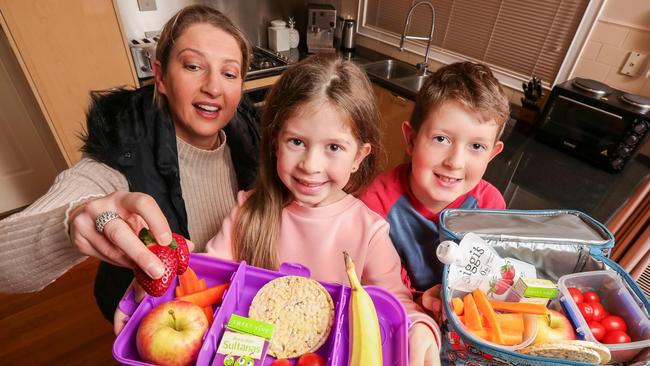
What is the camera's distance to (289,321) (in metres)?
0.64

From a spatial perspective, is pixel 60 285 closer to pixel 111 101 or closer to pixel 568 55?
pixel 111 101

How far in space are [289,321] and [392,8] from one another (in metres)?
2.97

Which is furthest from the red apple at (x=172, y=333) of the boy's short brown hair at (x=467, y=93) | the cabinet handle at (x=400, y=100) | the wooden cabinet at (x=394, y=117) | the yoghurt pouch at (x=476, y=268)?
the cabinet handle at (x=400, y=100)

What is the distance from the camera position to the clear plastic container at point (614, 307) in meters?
0.64

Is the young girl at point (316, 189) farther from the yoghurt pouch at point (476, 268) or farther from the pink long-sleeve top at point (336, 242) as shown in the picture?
the yoghurt pouch at point (476, 268)

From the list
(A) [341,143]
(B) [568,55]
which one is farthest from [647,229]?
(A) [341,143]

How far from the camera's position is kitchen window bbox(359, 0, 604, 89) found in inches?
78.8

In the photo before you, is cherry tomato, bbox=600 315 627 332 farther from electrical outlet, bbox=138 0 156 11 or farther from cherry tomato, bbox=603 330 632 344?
electrical outlet, bbox=138 0 156 11

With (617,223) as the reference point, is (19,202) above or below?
below

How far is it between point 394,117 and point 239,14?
1.65 meters

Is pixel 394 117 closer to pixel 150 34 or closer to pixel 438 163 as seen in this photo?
pixel 438 163

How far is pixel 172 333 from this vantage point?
57cm

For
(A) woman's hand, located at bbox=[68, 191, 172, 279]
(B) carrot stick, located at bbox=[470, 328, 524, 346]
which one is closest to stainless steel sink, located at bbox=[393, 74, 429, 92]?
(B) carrot stick, located at bbox=[470, 328, 524, 346]

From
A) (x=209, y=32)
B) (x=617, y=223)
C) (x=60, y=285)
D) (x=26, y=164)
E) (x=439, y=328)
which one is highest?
(x=209, y=32)
